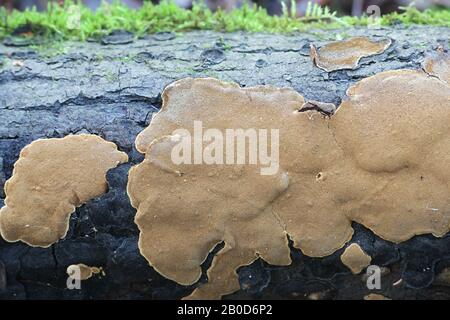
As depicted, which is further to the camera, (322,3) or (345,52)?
(322,3)

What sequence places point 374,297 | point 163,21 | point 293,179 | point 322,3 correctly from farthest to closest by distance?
point 322,3 → point 163,21 → point 374,297 → point 293,179

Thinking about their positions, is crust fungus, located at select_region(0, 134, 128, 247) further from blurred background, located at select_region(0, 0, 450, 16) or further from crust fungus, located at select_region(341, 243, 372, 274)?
blurred background, located at select_region(0, 0, 450, 16)

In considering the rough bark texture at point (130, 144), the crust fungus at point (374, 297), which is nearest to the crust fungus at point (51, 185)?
the rough bark texture at point (130, 144)

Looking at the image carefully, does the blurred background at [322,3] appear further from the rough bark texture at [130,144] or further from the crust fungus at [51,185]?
the crust fungus at [51,185]

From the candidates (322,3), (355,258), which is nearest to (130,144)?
(355,258)

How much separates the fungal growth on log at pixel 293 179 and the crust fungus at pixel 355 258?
1.9 inches

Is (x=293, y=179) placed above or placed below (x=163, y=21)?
below

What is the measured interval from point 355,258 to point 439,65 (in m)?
0.72

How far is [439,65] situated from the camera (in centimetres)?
184

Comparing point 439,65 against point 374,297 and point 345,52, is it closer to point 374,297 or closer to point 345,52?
point 345,52

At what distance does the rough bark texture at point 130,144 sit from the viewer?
177 cm

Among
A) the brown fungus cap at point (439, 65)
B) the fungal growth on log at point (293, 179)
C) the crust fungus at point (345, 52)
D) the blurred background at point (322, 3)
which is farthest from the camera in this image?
the blurred background at point (322, 3)

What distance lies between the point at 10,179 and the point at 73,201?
22 centimetres
